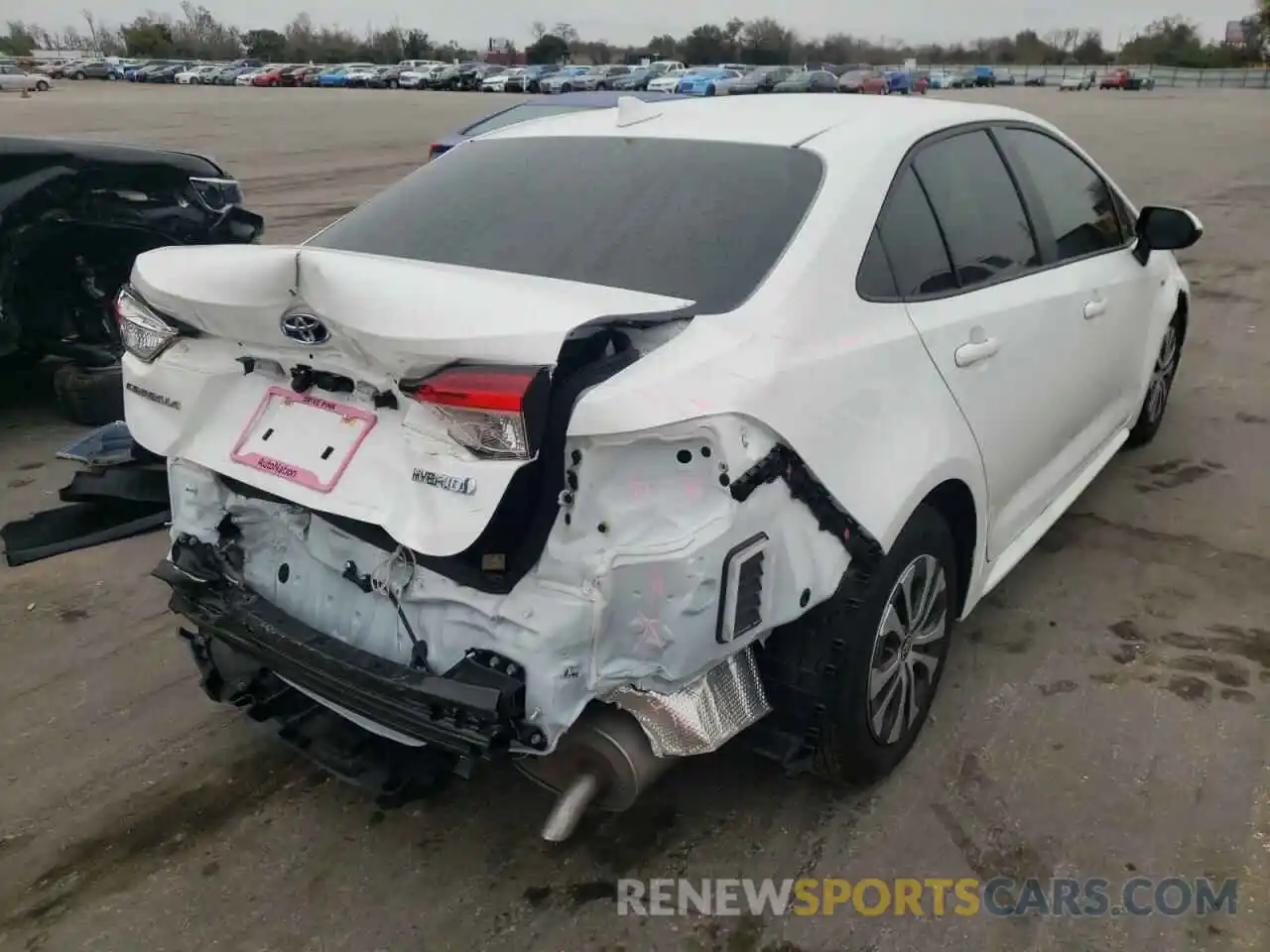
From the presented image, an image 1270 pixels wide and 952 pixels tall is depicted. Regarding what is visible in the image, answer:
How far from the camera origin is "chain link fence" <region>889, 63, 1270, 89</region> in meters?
71.6

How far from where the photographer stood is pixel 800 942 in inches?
96.5

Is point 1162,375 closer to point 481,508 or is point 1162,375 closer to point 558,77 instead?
point 481,508

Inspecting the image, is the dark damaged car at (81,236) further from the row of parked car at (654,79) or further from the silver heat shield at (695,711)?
the row of parked car at (654,79)

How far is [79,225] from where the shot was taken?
18.7 feet

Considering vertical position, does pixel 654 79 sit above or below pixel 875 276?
below

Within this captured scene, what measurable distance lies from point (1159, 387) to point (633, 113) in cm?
331

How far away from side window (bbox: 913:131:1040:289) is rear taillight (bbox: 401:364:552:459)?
5.14 ft

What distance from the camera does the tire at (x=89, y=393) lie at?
232 inches

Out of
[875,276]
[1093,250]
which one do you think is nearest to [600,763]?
[875,276]

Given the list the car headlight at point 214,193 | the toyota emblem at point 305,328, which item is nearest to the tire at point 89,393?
the car headlight at point 214,193

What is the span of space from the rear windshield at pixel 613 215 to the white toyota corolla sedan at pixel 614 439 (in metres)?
0.01

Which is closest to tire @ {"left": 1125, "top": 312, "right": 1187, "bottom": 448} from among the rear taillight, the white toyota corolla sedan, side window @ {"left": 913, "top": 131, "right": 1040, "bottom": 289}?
side window @ {"left": 913, "top": 131, "right": 1040, "bottom": 289}

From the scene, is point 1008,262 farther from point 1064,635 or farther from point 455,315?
point 455,315

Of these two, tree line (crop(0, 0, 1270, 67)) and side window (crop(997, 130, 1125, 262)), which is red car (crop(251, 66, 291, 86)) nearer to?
tree line (crop(0, 0, 1270, 67))
